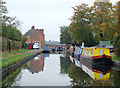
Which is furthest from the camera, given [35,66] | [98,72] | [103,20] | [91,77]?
[103,20]

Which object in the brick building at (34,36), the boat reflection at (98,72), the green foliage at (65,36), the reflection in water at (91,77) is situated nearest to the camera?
the reflection in water at (91,77)

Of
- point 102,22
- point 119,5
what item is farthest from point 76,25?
point 119,5

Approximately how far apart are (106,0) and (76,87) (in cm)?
4240

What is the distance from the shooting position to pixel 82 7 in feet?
165

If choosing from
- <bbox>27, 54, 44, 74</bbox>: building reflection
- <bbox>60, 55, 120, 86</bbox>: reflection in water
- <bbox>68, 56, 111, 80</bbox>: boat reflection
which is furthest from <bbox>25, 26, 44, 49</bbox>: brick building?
<bbox>60, 55, 120, 86</bbox>: reflection in water

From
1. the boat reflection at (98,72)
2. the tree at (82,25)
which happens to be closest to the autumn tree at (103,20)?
the tree at (82,25)

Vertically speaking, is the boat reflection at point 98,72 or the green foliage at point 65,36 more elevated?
the green foliage at point 65,36

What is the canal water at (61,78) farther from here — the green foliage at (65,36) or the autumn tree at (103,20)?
the green foliage at (65,36)

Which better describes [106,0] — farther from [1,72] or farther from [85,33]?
[1,72]

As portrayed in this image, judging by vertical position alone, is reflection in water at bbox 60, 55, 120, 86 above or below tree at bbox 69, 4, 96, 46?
below

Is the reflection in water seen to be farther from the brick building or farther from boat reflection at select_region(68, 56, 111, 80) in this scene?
the brick building

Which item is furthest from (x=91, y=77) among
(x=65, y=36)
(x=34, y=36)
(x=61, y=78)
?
(x=65, y=36)

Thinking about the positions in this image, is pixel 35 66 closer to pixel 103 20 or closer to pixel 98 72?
pixel 98 72

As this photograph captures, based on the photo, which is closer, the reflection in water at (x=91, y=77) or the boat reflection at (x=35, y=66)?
the reflection in water at (x=91, y=77)
